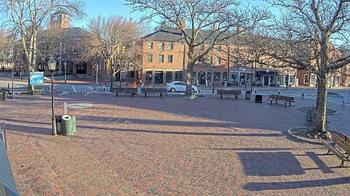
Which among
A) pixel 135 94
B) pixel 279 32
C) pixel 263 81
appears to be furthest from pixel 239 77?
pixel 279 32

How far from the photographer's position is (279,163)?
1081 cm

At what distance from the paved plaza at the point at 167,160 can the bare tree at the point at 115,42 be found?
118 feet

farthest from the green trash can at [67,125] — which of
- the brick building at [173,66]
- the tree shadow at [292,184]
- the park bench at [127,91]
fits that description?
the brick building at [173,66]

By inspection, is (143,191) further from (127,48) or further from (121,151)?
(127,48)

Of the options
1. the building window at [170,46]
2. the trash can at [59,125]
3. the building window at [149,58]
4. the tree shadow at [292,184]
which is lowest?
the tree shadow at [292,184]

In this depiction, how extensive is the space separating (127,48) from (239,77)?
75.2 ft

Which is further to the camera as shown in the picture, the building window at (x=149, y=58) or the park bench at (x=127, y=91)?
the building window at (x=149, y=58)

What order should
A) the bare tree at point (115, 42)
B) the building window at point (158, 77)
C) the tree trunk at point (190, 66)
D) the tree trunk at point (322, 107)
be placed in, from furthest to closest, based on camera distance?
the building window at point (158, 77) < the bare tree at point (115, 42) < the tree trunk at point (190, 66) < the tree trunk at point (322, 107)

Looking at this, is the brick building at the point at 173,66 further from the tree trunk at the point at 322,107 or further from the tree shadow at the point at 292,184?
the tree shadow at the point at 292,184

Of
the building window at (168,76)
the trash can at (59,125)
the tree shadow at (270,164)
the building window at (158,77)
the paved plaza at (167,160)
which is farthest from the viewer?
the building window at (168,76)

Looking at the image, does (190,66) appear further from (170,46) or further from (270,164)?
(170,46)

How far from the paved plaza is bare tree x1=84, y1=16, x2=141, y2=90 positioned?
36.1 meters

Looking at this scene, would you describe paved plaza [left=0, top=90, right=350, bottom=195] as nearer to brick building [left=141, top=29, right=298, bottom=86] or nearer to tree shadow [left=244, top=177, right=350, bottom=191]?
tree shadow [left=244, top=177, right=350, bottom=191]

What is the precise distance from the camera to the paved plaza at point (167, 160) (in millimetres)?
8508
